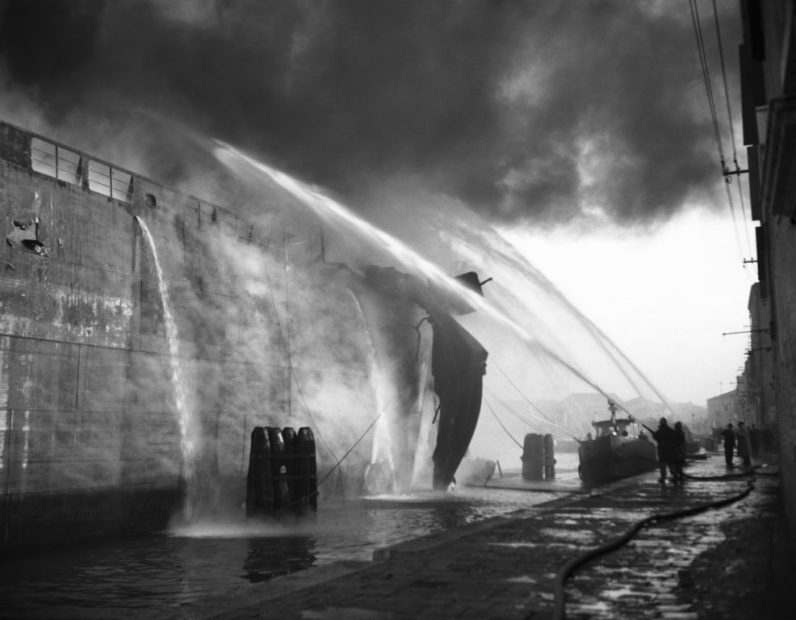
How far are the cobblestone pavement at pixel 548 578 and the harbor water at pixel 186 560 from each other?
1.09 meters

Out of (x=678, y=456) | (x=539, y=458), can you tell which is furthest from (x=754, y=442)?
(x=678, y=456)

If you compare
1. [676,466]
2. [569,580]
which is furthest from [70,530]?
[676,466]

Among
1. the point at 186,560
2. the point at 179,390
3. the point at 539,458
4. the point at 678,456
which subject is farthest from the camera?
the point at 539,458

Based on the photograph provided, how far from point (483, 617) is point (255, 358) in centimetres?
2063

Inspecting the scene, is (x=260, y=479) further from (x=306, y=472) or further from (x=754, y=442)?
(x=754, y=442)

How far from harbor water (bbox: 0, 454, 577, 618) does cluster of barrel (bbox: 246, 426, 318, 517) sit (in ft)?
1.72

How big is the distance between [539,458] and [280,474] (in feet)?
76.5

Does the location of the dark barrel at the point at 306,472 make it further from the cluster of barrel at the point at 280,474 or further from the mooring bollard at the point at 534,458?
the mooring bollard at the point at 534,458

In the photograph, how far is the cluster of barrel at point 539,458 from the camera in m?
39.7

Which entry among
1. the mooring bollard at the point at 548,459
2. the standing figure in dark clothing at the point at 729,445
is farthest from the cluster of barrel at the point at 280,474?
the mooring bollard at the point at 548,459

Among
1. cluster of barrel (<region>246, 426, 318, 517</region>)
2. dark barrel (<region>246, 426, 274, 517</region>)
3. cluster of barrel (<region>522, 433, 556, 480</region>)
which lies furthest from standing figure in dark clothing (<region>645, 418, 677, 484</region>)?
cluster of barrel (<region>522, 433, 556, 480</region>)

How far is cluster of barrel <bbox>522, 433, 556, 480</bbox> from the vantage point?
130ft

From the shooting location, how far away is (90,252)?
774 inches

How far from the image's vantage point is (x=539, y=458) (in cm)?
3988
